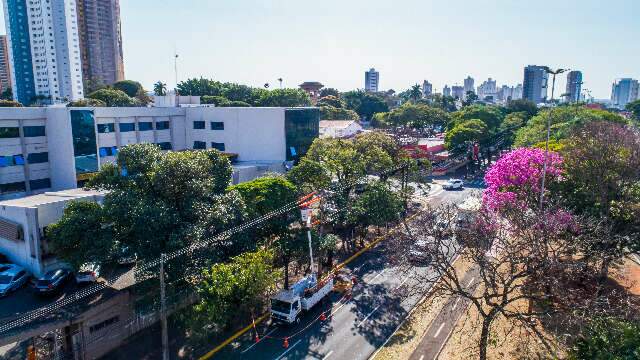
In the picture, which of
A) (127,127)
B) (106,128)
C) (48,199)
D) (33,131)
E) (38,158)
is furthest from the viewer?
(127,127)

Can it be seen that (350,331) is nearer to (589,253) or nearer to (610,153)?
(589,253)

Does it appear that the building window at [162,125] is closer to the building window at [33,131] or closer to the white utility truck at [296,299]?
the building window at [33,131]

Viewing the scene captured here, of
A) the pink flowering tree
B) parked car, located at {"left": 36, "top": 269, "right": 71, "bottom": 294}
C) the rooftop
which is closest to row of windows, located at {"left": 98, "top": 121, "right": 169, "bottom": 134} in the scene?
the rooftop

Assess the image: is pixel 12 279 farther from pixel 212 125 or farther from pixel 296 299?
pixel 212 125

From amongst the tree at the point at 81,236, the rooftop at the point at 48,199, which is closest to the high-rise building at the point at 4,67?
the rooftop at the point at 48,199

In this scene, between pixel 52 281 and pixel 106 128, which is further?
pixel 106 128

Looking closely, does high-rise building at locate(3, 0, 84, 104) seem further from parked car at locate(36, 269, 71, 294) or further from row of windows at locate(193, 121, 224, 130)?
parked car at locate(36, 269, 71, 294)

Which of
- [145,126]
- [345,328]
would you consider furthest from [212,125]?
[345,328]

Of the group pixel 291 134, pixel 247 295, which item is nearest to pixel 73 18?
pixel 291 134
